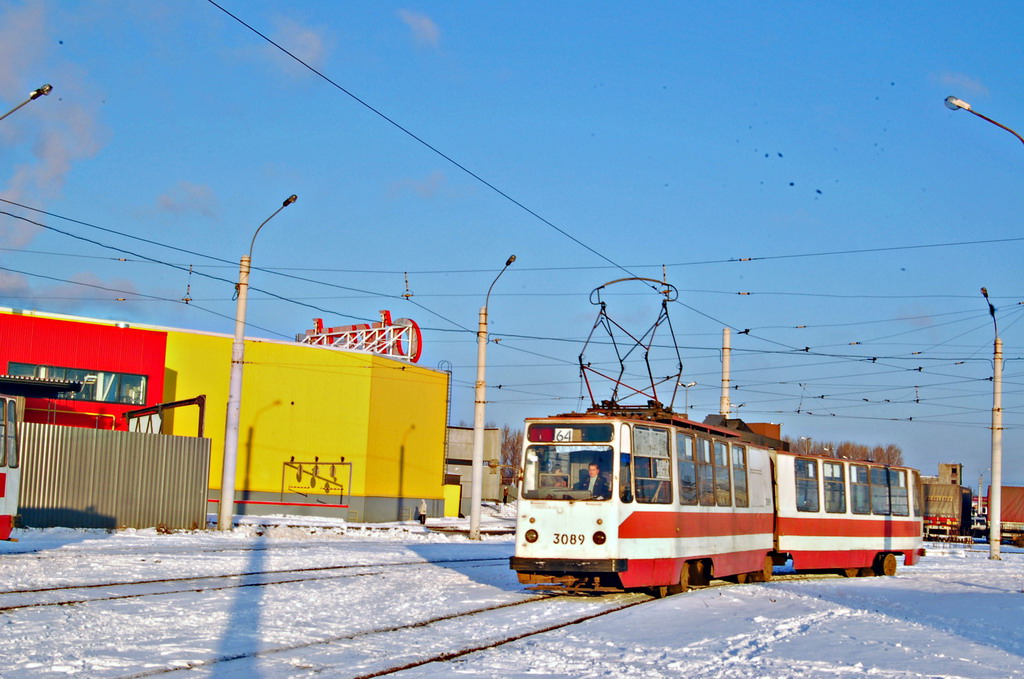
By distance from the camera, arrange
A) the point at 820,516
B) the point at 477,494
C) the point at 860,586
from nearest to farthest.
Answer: the point at 860,586 < the point at 820,516 < the point at 477,494

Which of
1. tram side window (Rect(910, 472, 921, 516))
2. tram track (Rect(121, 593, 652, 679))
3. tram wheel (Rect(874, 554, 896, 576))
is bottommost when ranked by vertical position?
tram wheel (Rect(874, 554, 896, 576))

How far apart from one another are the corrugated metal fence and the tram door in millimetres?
9764

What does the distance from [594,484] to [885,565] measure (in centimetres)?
1276

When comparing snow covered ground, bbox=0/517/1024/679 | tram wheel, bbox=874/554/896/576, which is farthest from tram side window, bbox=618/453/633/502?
tram wheel, bbox=874/554/896/576

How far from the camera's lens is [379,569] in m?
20.5

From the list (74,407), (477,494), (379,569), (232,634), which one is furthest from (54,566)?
(74,407)

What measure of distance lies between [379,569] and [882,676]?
12.2m

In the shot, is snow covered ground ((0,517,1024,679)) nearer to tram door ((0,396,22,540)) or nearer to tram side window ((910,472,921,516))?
tram door ((0,396,22,540))

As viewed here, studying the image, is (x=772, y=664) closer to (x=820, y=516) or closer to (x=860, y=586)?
(x=860, y=586)

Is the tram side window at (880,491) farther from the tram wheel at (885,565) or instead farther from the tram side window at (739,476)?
the tram side window at (739,476)

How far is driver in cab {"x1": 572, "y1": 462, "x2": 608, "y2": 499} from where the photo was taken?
52.0 feet

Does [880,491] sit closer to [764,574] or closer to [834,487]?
[834,487]

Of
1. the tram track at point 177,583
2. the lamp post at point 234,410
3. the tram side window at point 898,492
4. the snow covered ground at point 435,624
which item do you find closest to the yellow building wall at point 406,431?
the lamp post at point 234,410

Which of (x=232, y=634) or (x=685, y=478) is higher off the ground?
(x=685, y=478)
